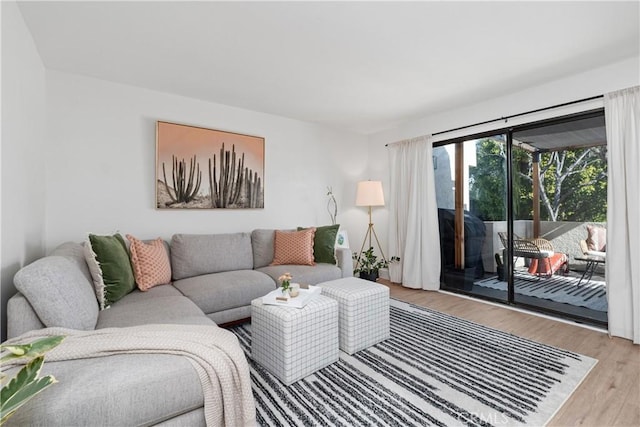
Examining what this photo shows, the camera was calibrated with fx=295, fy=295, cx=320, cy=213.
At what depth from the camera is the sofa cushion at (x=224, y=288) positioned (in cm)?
246

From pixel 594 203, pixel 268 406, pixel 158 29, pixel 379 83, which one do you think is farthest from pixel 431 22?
pixel 268 406

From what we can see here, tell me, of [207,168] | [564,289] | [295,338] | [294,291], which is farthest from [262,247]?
[564,289]

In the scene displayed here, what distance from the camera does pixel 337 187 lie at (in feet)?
15.5

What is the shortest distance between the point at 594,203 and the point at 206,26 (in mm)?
3715

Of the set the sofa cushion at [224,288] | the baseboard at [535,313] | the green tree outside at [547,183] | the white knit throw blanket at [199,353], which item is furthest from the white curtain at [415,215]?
the white knit throw blanket at [199,353]

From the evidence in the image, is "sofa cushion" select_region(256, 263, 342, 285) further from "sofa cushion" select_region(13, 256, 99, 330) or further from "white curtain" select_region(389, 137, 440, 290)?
"sofa cushion" select_region(13, 256, 99, 330)

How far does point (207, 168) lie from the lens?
3.41m

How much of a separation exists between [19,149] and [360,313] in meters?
2.55

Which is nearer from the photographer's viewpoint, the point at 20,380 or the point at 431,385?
the point at 20,380

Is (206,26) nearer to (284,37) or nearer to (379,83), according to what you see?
(284,37)

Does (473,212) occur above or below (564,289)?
above

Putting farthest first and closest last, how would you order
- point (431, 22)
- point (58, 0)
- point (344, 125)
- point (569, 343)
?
1. point (344, 125)
2. point (569, 343)
3. point (431, 22)
4. point (58, 0)

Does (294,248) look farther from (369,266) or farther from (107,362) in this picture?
(107,362)

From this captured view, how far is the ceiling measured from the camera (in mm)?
1909
